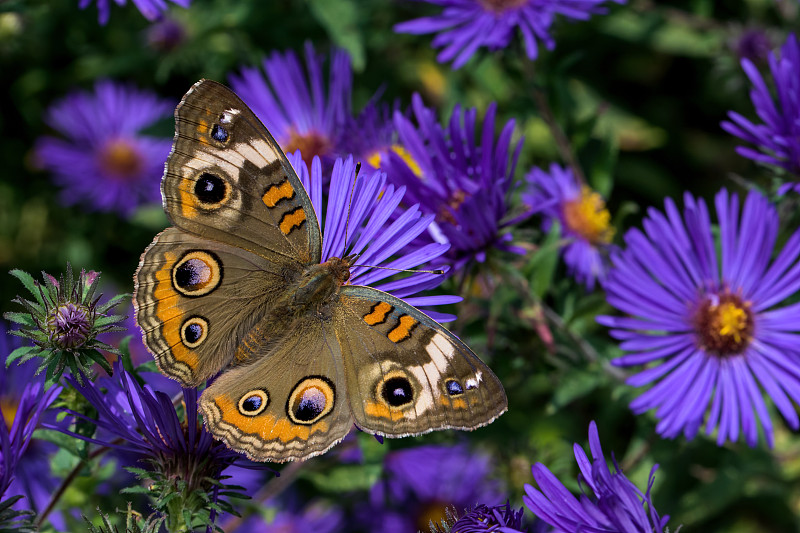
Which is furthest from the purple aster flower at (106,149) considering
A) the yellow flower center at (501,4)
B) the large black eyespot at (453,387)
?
the large black eyespot at (453,387)

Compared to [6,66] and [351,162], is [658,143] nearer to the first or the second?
[351,162]

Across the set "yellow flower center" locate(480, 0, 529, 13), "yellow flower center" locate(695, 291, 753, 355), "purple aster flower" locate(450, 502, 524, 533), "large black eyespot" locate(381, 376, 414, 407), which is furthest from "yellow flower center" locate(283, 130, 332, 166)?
"purple aster flower" locate(450, 502, 524, 533)

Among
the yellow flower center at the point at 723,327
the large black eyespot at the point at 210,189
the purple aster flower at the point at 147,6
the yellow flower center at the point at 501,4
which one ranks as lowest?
the yellow flower center at the point at 723,327

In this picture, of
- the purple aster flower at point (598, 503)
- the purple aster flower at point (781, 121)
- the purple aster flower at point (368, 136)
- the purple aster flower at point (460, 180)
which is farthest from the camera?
the purple aster flower at point (368, 136)

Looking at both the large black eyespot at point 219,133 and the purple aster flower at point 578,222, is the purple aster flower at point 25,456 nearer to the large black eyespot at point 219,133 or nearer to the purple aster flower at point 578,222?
the large black eyespot at point 219,133

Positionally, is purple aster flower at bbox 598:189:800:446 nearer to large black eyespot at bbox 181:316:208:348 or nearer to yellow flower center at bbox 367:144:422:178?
yellow flower center at bbox 367:144:422:178

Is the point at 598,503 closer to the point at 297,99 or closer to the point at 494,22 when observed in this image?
the point at 494,22
